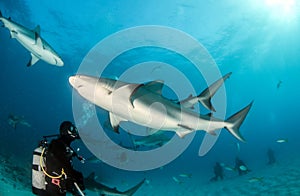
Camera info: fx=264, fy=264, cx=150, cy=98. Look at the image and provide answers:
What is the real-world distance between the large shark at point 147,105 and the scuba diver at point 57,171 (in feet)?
2.67

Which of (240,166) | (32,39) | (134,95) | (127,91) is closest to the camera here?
(127,91)

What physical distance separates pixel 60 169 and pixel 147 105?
1.91m

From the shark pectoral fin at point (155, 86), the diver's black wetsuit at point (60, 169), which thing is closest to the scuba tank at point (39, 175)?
the diver's black wetsuit at point (60, 169)

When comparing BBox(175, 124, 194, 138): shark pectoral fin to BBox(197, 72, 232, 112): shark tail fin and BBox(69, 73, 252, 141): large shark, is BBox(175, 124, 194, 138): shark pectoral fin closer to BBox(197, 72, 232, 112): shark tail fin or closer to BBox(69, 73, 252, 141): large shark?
BBox(69, 73, 252, 141): large shark

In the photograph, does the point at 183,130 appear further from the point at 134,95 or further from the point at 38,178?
the point at 38,178

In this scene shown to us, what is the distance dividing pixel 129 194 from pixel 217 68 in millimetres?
40188

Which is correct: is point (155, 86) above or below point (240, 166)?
above

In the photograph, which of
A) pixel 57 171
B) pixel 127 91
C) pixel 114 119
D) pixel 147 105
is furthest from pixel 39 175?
pixel 147 105

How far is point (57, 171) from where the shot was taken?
13.4 feet

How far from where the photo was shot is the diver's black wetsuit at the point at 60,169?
407 cm

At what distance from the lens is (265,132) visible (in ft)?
529

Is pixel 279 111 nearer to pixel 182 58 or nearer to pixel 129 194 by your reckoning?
pixel 182 58

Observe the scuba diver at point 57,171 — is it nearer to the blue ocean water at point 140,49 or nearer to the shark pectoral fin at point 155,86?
the shark pectoral fin at point 155,86

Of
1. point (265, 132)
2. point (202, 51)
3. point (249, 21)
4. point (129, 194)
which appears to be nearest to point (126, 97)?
point (129, 194)
